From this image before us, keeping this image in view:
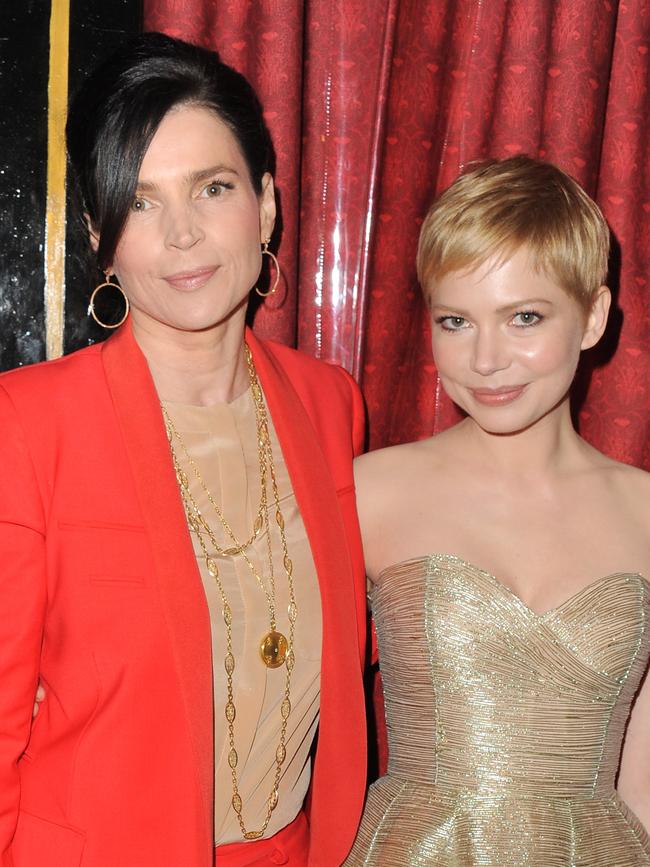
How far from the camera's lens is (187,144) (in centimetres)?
161

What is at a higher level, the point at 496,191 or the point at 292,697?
the point at 496,191

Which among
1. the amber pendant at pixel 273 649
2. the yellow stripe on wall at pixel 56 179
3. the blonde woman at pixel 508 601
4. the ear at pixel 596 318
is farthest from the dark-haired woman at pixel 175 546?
the ear at pixel 596 318

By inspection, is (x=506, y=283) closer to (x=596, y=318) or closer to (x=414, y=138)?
(x=596, y=318)

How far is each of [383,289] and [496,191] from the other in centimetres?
52

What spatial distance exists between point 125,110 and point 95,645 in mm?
783

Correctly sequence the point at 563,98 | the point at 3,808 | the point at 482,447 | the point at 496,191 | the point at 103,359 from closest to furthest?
the point at 3,808
the point at 103,359
the point at 496,191
the point at 482,447
the point at 563,98

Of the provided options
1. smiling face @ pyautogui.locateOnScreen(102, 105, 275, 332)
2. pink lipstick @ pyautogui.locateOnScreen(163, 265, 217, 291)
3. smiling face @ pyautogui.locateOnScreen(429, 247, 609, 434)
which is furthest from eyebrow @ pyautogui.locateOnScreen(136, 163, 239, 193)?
smiling face @ pyautogui.locateOnScreen(429, 247, 609, 434)

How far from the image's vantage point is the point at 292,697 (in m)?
1.67

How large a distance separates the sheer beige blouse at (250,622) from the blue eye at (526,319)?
45cm

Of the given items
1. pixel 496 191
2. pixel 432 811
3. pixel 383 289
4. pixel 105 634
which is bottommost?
pixel 432 811

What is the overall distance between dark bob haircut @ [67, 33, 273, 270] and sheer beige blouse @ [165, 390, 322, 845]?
33cm

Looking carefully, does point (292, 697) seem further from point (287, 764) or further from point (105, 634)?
point (105, 634)

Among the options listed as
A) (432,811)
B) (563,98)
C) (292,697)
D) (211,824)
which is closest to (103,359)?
(292,697)

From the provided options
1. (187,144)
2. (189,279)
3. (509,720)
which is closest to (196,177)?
(187,144)
